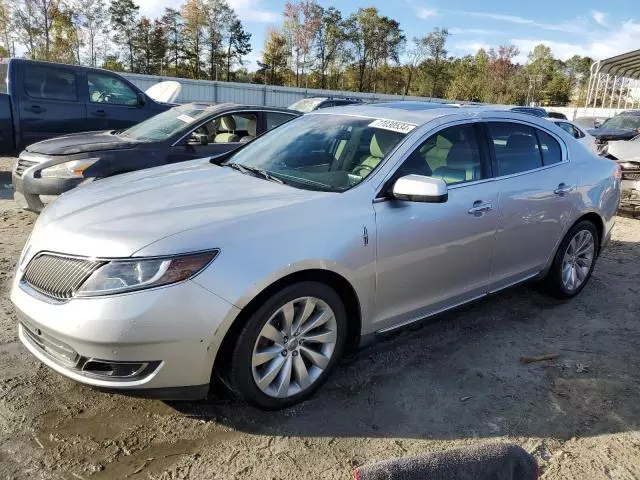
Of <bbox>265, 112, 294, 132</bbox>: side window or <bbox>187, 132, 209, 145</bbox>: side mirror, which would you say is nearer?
<bbox>187, 132, 209, 145</bbox>: side mirror

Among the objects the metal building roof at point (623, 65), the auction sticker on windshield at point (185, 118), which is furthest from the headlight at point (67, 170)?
the metal building roof at point (623, 65)

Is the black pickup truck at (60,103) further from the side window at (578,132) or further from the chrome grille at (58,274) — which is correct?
the side window at (578,132)

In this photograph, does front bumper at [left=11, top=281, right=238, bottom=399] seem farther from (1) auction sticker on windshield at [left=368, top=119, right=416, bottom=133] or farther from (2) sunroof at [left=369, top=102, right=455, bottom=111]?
(2) sunroof at [left=369, top=102, right=455, bottom=111]

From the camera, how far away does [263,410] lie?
2.86m

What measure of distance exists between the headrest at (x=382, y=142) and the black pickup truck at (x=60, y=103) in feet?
21.5

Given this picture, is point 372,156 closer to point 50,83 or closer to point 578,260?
point 578,260

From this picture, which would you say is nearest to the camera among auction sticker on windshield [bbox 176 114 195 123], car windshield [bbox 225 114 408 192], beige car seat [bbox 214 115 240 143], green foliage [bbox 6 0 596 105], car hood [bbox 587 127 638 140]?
car windshield [bbox 225 114 408 192]

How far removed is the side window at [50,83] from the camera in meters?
8.34

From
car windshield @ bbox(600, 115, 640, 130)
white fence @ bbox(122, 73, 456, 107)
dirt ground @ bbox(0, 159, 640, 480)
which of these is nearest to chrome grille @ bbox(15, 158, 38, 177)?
dirt ground @ bbox(0, 159, 640, 480)

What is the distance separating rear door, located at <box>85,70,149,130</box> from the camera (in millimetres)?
8719

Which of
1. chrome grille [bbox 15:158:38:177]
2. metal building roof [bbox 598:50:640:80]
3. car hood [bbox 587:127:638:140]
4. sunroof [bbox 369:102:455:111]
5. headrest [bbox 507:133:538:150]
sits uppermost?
metal building roof [bbox 598:50:640:80]

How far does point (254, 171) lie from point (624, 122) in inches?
613

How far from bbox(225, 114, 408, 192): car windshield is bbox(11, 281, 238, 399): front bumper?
1126 mm

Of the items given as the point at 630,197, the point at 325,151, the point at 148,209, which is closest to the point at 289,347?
the point at 148,209
